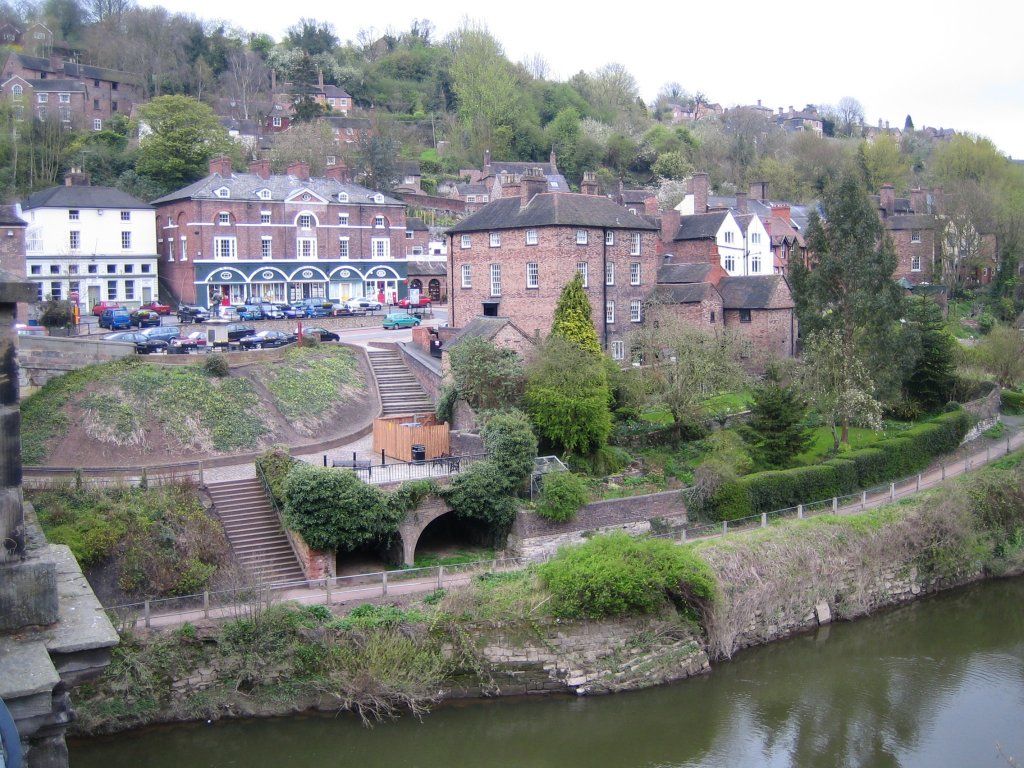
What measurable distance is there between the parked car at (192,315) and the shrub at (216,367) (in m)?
13.4

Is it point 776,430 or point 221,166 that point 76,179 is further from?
point 776,430

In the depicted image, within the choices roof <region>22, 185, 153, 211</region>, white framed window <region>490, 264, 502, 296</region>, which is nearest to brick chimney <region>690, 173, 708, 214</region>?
white framed window <region>490, 264, 502, 296</region>

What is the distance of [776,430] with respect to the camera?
3225 centimetres

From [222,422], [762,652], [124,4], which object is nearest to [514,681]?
[762,652]

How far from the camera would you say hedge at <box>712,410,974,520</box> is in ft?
96.9

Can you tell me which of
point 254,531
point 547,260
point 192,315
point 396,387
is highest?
point 547,260

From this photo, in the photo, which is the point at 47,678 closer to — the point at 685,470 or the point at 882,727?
the point at 882,727

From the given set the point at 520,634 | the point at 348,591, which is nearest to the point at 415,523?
the point at 348,591

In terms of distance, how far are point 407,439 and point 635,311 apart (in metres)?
14.9

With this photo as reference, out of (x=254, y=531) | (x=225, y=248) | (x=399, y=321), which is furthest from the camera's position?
(x=225, y=248)

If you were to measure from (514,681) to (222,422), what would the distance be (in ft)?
44.4

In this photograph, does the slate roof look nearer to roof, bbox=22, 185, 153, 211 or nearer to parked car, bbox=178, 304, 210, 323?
parked car, bbox=178, 304, 210, 323

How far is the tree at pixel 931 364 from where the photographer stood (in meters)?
40.0

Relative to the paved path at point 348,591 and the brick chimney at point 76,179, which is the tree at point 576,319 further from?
the brick chimney at point 76,179
